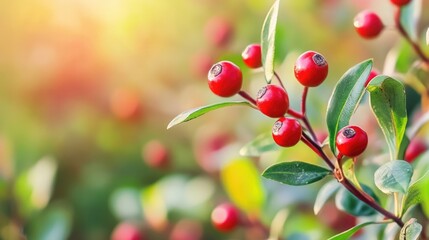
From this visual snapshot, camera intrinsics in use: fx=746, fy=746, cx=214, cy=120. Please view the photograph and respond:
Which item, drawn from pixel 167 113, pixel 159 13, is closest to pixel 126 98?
pixel 167 113

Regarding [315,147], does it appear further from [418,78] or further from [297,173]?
[418,78]

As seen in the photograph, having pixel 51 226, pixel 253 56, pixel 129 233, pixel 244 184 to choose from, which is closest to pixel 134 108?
pixel 129 233

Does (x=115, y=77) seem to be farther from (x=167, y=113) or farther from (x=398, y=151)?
(x=398, y=151)

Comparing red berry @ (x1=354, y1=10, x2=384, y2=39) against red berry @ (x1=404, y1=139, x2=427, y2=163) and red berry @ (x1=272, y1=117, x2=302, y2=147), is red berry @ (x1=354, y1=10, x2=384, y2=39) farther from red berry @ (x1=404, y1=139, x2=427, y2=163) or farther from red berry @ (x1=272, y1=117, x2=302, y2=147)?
red berry @ (x1=272, y1=117, x2=302, y2=147)

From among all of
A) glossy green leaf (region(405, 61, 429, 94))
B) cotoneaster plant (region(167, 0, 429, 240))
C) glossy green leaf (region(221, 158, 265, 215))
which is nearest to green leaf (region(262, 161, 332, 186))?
cotoneaster plant (region(167, 0, 429, 240))

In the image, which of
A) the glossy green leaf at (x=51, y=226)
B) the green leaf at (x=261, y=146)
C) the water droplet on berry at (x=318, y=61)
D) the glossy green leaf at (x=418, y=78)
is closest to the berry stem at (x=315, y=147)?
the water droplet on berry at (x=318, y=61)

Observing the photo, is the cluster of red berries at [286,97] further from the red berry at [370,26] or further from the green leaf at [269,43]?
the red berry at [370,26]
